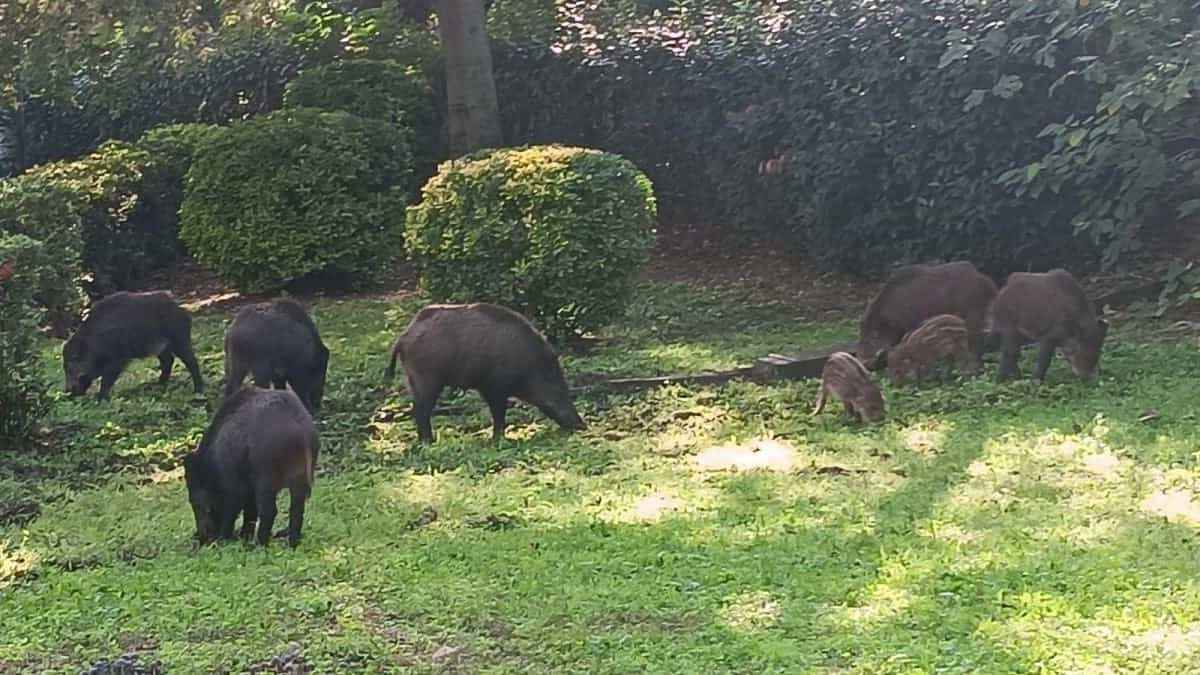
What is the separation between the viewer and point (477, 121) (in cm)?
1534

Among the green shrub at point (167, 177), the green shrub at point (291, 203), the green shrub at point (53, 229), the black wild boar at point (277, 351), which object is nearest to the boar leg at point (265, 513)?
the black wild boar at point (277, 351)

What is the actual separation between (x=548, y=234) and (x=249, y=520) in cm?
511

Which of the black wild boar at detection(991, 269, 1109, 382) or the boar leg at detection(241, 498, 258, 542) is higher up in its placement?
the black wild boar at detection(991, 269, 1109, 382)

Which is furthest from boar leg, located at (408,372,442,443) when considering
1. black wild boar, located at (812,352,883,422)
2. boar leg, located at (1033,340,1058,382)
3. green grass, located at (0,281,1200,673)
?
boar leg, located at (1033,340,1058,382)

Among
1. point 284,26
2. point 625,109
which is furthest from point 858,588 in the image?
point 284,26

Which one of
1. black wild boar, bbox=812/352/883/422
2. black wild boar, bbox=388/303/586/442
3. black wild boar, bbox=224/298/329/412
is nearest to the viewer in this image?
black wild boar, bbox=812/352/883/422

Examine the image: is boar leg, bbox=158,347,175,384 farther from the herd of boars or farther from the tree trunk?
the tree trunk

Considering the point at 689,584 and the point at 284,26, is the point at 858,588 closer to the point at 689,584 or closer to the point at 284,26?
the point at 689,584

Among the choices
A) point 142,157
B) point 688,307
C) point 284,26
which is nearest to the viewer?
point 688,307

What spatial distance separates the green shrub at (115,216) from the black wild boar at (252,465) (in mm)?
9420

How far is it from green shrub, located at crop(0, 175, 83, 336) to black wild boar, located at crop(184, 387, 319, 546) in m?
7.03

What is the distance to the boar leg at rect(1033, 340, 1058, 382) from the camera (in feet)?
29.7

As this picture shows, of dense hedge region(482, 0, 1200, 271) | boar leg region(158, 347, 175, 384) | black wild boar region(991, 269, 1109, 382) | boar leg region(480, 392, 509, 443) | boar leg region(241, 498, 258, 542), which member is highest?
dense hedge region(482, 0, 1200, 271)

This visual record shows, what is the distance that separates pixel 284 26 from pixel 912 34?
9.02m
